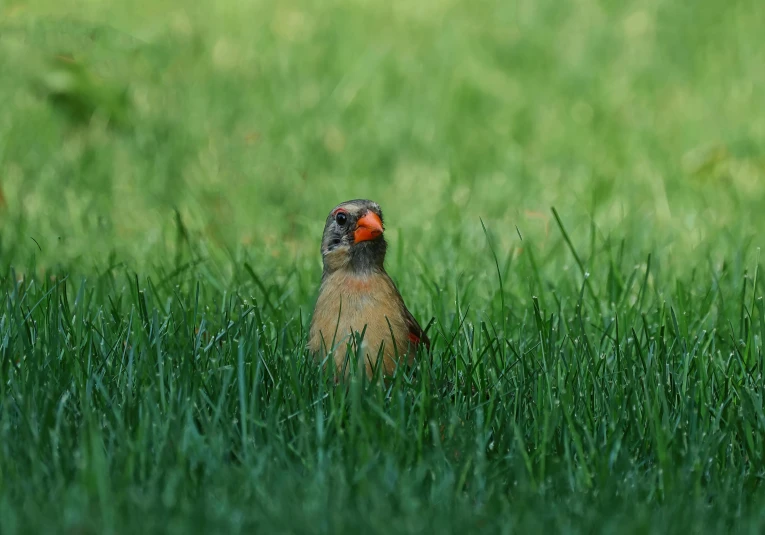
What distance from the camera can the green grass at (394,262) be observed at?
9.50 ft

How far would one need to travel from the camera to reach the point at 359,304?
3.85 meters

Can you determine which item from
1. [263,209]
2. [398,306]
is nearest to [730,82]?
[263,209]

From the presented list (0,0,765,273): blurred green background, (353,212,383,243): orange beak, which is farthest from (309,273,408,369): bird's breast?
(0,0,765,273): blurred green background

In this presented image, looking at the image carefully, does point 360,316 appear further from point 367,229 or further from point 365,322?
point 367,229

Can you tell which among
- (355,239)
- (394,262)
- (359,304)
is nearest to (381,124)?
(394,262)

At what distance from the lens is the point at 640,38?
369 inches

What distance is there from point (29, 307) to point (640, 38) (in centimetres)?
642

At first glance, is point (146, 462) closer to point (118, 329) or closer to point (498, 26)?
point (118, 329)

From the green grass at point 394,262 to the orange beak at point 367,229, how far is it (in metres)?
0.41

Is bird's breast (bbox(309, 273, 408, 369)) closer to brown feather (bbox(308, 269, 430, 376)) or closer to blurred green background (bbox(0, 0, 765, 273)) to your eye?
brown feather (bbox(308, 269, 430, 376))

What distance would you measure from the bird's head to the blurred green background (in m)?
1.18

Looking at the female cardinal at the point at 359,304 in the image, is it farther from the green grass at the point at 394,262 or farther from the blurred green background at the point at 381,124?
the blurred green background at the point at 381,124

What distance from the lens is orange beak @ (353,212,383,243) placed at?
157 inches


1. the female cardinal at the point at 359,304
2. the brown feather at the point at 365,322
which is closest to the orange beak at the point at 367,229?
the female cardinal at the point at 359,304
